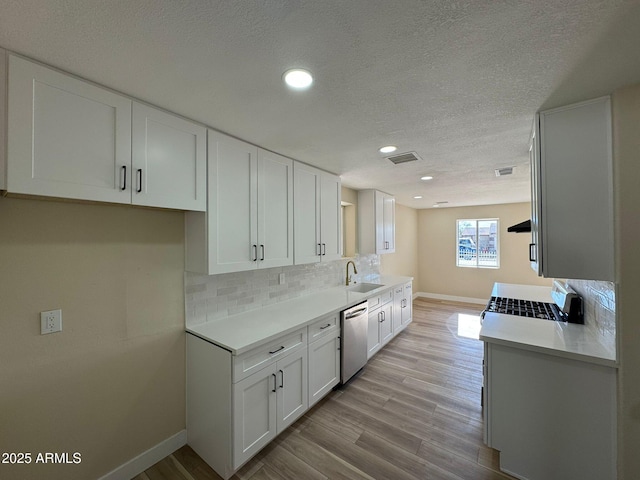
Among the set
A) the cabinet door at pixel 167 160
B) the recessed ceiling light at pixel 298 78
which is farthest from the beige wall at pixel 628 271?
the cabinet door at pixel 167 160

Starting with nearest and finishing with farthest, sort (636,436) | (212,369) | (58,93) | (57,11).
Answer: (57,11), (58,93), (636,436), (212,369)

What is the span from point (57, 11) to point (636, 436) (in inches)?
128

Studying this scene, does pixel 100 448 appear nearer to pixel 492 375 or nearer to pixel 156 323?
pixel 156 323

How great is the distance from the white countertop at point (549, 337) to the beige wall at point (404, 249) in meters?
3.12

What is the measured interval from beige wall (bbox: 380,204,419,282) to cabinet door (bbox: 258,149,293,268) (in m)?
3.13

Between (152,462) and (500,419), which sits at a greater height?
(500,419)

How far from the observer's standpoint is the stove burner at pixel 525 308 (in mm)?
2367

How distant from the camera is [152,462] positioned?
182 cm

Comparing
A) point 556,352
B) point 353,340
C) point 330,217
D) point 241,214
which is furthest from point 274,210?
point 556,352

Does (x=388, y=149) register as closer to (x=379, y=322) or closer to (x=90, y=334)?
(x=379, y=322)

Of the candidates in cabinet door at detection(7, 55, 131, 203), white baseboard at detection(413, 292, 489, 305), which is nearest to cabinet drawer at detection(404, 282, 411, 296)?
white baseboard at detection(413, 292, 489, 305)

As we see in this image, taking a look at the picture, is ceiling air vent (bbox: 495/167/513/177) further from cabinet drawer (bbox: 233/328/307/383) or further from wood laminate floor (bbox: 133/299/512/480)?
cabinet drawer (bbox: 233/328/307/383)

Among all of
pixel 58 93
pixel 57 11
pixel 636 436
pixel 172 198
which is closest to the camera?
pixel 57 11

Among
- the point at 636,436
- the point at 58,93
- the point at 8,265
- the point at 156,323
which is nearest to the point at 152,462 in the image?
the point at 156,323
